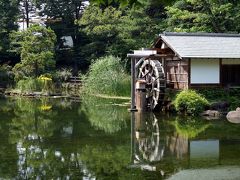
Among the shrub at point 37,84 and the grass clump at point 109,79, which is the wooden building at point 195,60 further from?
the shrub at point 37,84

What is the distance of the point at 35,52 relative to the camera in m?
38.2

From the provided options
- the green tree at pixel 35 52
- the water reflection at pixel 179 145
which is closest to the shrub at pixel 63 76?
the green tree at pixel 35 52

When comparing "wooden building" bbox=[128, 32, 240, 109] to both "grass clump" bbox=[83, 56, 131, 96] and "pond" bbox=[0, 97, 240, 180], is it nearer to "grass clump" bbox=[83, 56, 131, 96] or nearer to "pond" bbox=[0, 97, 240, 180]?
"pond" bbox=[0, 97, 240, 180]

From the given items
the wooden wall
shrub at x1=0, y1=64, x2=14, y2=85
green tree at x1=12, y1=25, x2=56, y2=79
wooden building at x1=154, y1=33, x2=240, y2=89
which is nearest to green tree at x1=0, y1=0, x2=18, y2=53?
shrub at x1=0, y1=64, x2=14, y2=85

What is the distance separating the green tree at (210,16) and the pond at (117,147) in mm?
11024

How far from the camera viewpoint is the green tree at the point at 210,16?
29.6 meters

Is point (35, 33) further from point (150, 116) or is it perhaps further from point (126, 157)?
point (126, 157)

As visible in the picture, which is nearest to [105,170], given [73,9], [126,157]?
[126,157]

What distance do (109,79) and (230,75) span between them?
32.6 ft

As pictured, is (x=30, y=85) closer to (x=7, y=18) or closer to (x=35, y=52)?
(x=35, y=52)

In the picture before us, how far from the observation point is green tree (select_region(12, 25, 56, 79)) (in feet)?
123

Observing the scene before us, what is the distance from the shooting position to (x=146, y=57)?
923 inches

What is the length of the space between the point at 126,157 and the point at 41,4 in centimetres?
3518

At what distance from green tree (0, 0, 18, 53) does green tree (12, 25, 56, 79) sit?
422 centimetres
